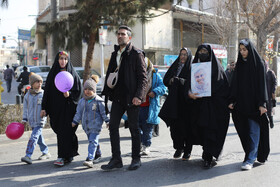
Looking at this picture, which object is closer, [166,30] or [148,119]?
[148,119]

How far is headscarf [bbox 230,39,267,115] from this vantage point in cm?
501

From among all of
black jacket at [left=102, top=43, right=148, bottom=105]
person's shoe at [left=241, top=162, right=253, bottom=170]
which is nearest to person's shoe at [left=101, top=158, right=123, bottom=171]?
black jacket at [left=102, top=43, right=148, bottom=105]

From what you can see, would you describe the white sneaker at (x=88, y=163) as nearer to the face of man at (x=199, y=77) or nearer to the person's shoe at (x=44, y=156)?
the person's shoe at (x=44, y=156)

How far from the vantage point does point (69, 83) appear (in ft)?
17.4

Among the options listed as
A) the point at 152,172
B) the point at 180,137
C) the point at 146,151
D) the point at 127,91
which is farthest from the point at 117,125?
the point at 146,151

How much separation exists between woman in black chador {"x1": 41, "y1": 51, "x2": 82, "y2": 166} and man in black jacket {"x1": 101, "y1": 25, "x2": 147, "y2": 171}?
2.23 feet

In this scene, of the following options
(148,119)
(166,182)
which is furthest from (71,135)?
(166,182)

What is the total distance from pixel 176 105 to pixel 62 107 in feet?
5.89

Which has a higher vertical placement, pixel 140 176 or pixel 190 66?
pixel 190 66

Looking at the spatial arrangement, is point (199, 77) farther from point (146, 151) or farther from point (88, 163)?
point (88, 163)

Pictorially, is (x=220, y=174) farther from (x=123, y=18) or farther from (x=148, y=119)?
(x=123, y=18)

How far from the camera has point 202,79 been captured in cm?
512

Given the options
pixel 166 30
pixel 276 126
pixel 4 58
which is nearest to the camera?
pixel 276 126

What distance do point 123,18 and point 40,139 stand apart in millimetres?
5507
